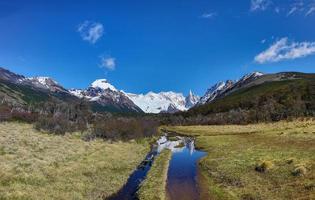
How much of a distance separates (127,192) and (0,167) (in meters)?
13.9

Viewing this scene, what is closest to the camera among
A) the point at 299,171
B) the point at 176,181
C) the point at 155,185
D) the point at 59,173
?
the point at 299,171

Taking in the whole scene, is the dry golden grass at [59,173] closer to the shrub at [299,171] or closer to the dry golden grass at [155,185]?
the dry golden grass at [155,185]

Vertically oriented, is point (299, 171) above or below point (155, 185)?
above

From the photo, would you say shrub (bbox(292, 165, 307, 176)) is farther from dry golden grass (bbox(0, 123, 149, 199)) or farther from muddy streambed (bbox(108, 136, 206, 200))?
dry golden grass (bbox(0, 123, 149, 199))

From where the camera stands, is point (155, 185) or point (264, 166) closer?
point (155, 185)

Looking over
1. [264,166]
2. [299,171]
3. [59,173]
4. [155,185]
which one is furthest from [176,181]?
[299,171]

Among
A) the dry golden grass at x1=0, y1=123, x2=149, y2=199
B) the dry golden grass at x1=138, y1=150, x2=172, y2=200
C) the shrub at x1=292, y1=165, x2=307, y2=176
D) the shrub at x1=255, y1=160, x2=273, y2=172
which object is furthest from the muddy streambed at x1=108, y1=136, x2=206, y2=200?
the shrub at x1=292, y1=165, x2=307, y2=176

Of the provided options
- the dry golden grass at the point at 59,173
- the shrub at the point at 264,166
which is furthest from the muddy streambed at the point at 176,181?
the shrub at the point at 264,166

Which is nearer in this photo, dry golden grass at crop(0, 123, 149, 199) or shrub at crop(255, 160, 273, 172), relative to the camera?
dry golden grass at crop(0, 123, 149, 199)

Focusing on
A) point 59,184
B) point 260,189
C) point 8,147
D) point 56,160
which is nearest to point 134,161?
point 56,160

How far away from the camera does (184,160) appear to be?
6269 cm

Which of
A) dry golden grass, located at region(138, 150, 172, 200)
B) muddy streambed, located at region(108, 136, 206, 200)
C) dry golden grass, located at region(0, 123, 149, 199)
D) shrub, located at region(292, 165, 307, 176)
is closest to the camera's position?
dry golden grass, located at region(0, 123, 149, 199)

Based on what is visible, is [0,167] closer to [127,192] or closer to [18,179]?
[18,179]

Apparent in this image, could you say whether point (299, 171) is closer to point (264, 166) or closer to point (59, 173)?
point (264, 166)
